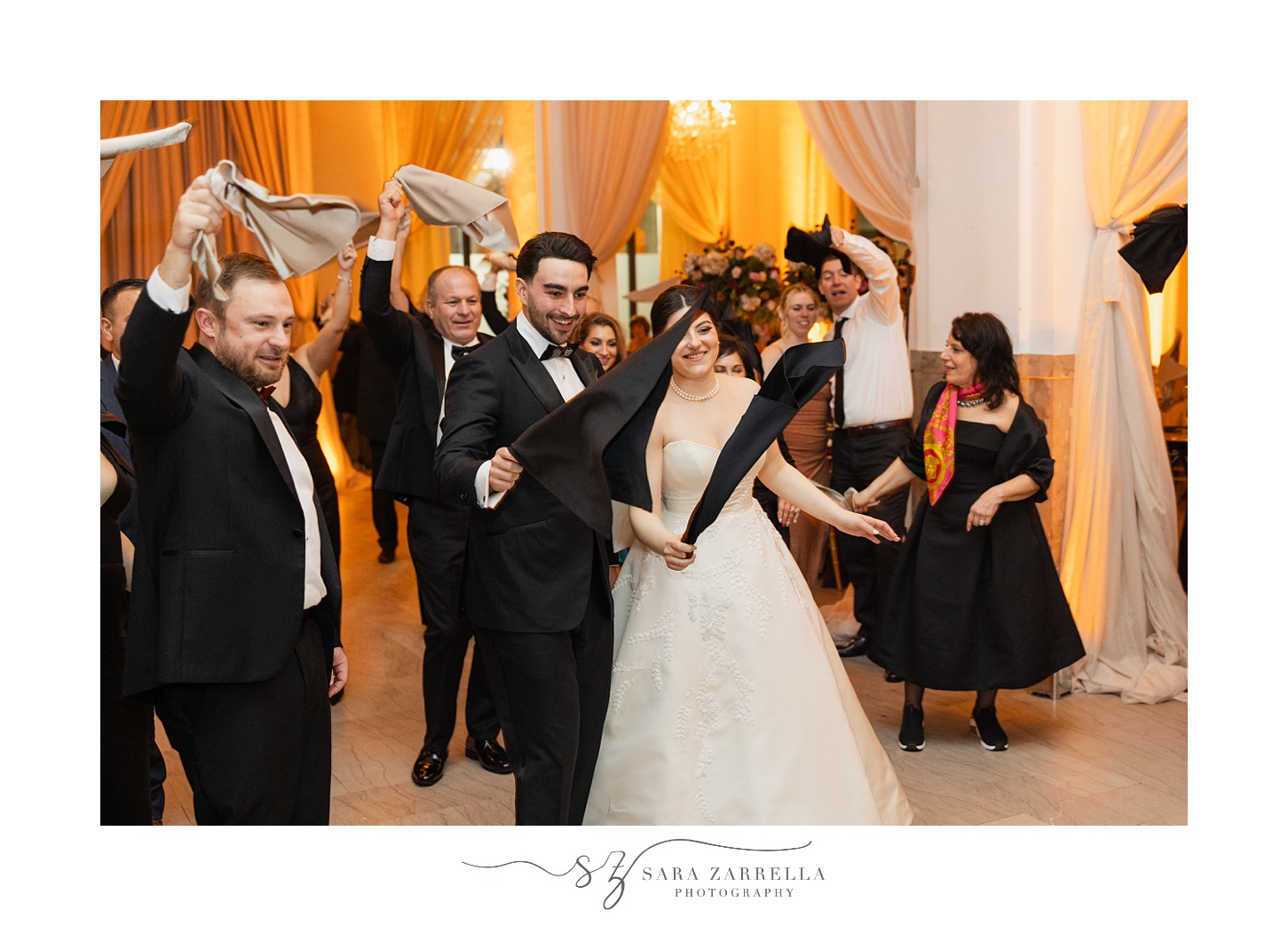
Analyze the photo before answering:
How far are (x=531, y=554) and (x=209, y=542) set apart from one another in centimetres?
76

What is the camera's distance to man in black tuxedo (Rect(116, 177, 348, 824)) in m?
2.10

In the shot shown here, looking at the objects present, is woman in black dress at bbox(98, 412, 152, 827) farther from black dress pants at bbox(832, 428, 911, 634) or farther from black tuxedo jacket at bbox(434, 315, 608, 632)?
black dress pants at bbox(832, 428, 911, 634)

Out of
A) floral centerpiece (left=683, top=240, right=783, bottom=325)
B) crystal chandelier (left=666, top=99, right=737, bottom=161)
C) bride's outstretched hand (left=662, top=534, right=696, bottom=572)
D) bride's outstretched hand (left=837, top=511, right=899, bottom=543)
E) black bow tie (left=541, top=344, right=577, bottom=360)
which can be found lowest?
bride's outstretched hand (left=662, top=534, right=696, bottom=572)

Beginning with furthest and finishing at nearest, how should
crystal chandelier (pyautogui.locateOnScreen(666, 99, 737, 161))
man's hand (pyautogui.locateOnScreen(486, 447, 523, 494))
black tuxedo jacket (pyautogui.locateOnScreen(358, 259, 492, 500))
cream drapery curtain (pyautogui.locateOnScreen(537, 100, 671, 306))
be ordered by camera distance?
crystal chandelier (pyautogui.locateOnScreen(666, 99, 737, 161)) → cream drapery curtain (pyautogui.locateOnScreen(537, 100, 671, 306)) → black tuxedo jacket (pyautogui.locateOnScreen(358, 259, 492, 500)) → man's hand (pyautogui.locateOnScreen(486, 447, 523, 494))

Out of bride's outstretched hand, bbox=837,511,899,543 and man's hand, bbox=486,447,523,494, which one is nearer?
man's hand, bbox=486,447,523,494

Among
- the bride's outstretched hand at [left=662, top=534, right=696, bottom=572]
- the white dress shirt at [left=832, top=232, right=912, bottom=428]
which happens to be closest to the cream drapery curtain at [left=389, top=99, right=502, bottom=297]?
the white dress shirt at [left=832, top=232, right=912, bottom=428]

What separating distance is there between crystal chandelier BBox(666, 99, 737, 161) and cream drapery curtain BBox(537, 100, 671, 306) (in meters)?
3.69

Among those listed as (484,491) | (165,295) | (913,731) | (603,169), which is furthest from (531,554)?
(603,169)

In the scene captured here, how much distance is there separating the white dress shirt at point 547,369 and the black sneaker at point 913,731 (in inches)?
73.0

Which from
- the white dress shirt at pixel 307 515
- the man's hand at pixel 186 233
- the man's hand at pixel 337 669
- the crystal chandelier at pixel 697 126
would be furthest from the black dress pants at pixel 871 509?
the crystal chandelier at pixel 697 126

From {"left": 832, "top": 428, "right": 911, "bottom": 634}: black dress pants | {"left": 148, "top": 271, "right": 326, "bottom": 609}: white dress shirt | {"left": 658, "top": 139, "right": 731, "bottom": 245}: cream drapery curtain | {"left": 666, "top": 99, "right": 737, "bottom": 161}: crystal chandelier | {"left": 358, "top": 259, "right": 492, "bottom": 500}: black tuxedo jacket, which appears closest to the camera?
{"left": 148, "top": 271, "right": 326, "bottom": 609}: white dress shirt

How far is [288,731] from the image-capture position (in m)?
2.25
